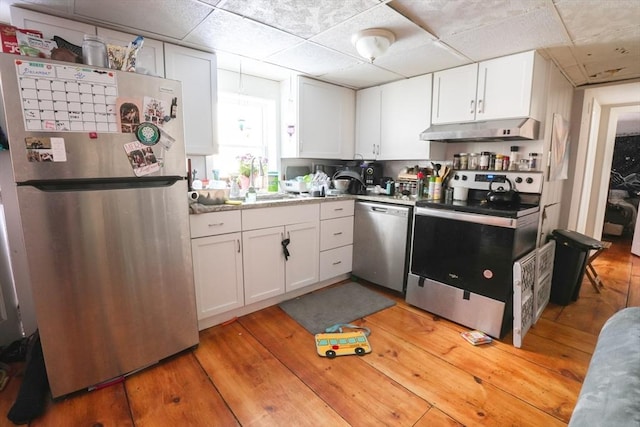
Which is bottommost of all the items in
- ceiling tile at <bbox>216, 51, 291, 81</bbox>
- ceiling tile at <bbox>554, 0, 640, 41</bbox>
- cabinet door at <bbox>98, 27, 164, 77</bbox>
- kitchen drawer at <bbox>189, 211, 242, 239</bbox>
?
kitchen drawer at <bbox>189, 211, 242, 239</bbox>

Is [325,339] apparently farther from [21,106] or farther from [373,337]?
[21,106]

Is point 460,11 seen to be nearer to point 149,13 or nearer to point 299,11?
point 299,11

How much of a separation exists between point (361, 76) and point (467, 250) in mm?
1932

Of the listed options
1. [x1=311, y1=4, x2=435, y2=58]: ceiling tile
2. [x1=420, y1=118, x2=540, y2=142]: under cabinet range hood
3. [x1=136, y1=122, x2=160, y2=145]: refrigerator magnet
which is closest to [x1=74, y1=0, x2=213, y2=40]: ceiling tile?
[x1=136, y1=122, x2=160, y2=145]: refrigerator magnet

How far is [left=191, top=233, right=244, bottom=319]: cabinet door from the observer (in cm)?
206

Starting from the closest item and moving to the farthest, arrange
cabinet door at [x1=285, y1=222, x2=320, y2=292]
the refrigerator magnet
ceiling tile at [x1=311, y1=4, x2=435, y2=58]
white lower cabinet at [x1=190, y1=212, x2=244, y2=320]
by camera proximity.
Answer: the refrigerator magnet < ceiling tile at [x1=311, y1=4, x2=435, y2=58] < white lower cabinet at [x1=190, y1=212, x2=244, y2=320] < cabinet door at [x1=285, y1=222, x2=320, y2=292]

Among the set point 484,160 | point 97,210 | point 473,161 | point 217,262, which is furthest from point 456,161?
point 97,210

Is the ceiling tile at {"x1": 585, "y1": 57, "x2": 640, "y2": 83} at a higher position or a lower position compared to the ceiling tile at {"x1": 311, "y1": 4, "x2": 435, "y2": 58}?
lower

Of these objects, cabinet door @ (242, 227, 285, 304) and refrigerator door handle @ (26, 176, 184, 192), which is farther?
cabinet door @ (242, 227, 285, 304)

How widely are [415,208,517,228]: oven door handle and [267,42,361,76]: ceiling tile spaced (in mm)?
1418

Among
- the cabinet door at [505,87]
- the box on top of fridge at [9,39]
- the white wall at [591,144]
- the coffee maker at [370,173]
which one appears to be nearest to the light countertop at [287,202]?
the coffee maker at [370,173]

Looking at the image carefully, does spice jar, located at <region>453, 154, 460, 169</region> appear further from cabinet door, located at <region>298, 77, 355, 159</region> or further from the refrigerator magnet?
the refrigerator magnet

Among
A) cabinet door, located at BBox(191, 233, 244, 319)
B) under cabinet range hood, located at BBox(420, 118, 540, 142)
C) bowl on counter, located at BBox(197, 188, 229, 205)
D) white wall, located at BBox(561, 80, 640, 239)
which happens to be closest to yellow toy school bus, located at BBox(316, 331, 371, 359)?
cabinet door, located at BBox(191, 233, 244, 319)

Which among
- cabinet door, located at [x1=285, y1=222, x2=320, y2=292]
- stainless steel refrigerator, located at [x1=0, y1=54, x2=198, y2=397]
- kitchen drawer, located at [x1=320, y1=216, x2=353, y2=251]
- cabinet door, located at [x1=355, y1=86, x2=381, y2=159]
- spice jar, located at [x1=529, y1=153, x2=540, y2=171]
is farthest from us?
cabinet door, located at [x1=355, y1=86, x2=381, y2=159]
